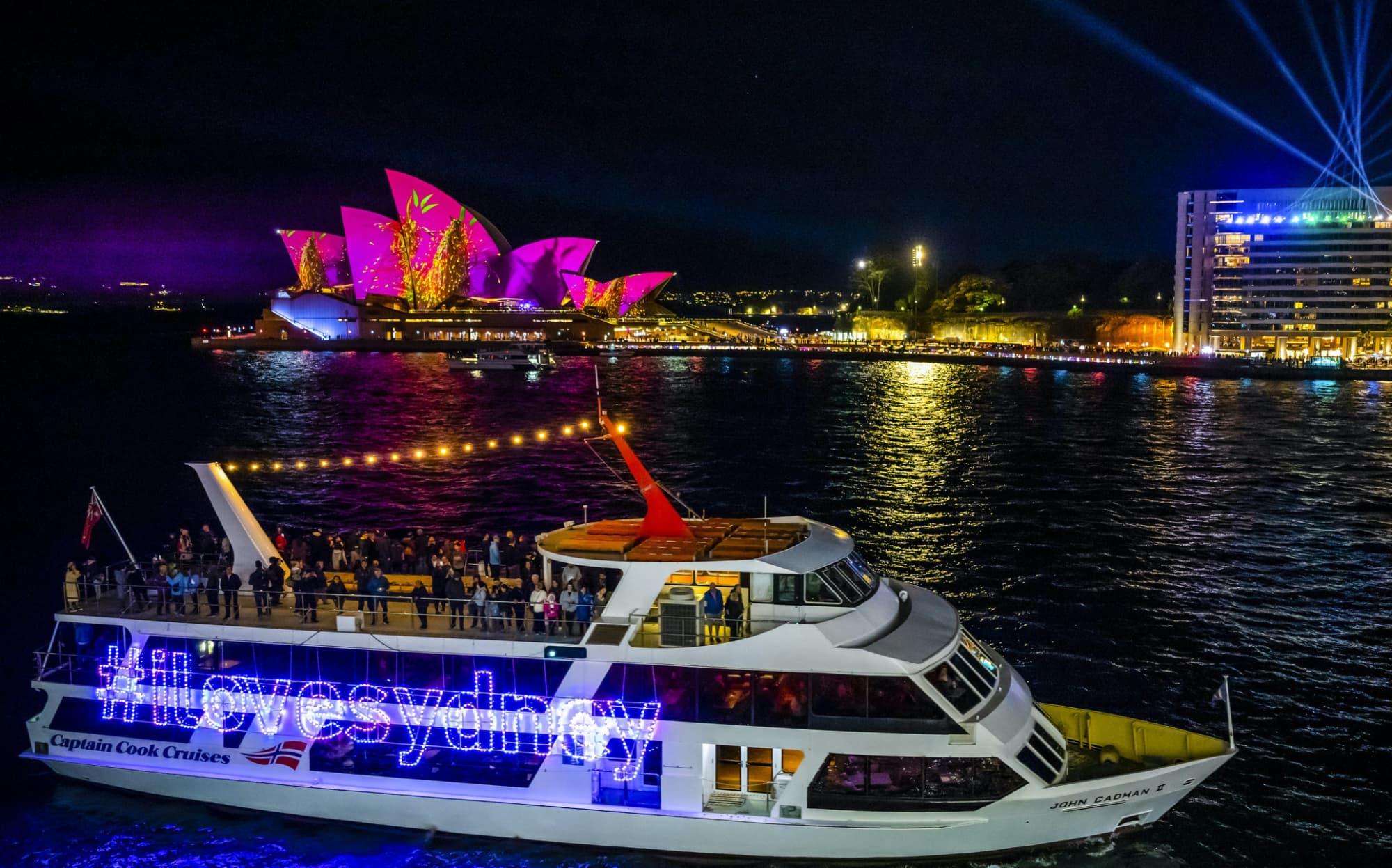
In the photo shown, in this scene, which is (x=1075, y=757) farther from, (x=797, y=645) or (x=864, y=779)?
(x=797, y=645)

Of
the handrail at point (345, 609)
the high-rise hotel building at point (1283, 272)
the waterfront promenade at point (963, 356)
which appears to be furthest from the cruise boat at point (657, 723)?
→ the high-rise hotel building at point (1283, 272)

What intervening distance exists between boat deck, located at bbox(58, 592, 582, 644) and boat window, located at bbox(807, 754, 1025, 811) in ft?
9.33

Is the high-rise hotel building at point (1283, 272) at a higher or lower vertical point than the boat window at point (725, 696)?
higher

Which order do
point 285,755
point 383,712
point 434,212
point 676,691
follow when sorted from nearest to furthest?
point 676,691 < point 383,712 < point 285,755 < point 434,212

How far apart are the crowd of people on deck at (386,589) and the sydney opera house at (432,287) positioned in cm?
11324

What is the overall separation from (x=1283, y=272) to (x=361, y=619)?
116662mm

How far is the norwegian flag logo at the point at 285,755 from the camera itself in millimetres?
10914

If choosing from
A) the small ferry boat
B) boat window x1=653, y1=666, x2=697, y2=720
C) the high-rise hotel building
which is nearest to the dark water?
boat window x1=653, y1=666, x2=697, y2=720

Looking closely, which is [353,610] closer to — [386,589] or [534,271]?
[386,589]

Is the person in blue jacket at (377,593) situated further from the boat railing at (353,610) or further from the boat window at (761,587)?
the boat window at (761,587)

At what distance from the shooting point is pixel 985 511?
98.0ft

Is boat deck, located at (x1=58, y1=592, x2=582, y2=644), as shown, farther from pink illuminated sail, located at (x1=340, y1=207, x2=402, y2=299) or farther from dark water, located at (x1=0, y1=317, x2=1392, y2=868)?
pink illuminated sail, located at (x1=340, y1=207, x2=402, y2=299)

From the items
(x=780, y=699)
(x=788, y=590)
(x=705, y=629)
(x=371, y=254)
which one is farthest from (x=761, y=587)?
(x=371, y=254)

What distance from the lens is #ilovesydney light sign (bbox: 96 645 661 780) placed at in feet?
33.4
